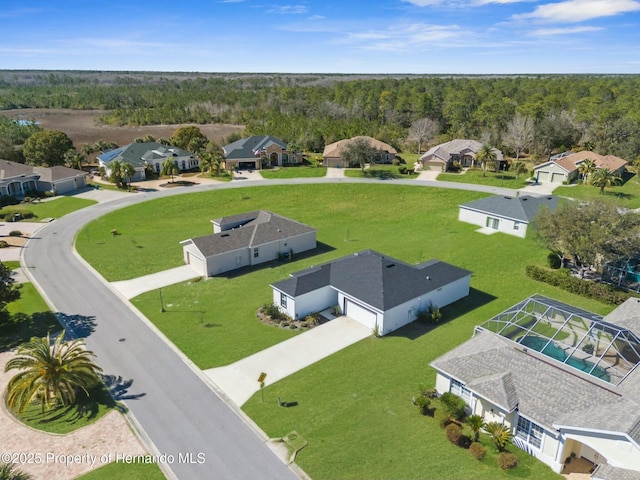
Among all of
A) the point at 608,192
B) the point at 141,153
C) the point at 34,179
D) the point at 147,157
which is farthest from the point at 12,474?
the point at 608,192

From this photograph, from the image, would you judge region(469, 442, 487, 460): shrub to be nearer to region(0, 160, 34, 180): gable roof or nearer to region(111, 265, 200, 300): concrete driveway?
A: region(111, 265, 200, 300): concrete driveway

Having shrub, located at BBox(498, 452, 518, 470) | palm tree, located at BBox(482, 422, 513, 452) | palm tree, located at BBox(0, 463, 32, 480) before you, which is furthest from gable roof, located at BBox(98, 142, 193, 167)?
shrub, located at BBox(498, 452, 518, 470)

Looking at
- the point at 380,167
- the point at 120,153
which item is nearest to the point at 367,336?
the point at 380,167

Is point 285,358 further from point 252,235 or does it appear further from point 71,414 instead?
point 252,235

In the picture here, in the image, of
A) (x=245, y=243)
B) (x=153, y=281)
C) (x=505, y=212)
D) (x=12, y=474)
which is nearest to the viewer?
(x=12, y=474)

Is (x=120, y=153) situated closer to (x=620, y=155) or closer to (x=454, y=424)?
(x=454, y=424)

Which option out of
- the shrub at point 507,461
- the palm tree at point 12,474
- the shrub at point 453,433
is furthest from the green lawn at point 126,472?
the shrub at point 507,461
